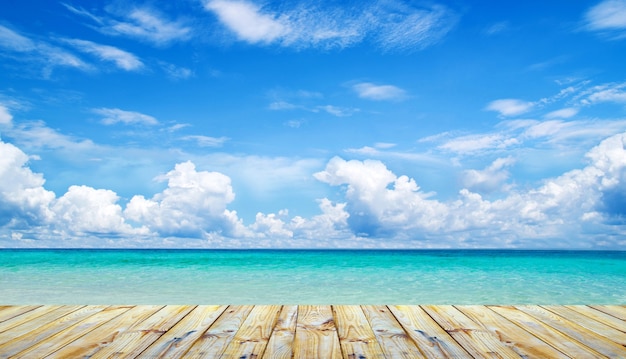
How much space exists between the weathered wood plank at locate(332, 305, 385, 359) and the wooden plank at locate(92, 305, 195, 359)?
869 mm

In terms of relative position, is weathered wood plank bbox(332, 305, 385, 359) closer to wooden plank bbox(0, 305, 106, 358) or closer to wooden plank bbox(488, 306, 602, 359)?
wooden plank bbox(488, 306, 602, 359)

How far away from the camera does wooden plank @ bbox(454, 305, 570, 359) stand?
1.83 meters

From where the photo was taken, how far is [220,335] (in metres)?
2.09

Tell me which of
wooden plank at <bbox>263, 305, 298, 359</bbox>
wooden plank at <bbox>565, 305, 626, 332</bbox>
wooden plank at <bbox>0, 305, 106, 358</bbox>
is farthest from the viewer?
wooden plank at <bbox>565, 305, 626, 332</bbox>

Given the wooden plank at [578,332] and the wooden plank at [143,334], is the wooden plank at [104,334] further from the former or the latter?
the wooden plank at [578,332]

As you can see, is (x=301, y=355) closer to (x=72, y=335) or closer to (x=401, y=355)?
(x=401, y=355)

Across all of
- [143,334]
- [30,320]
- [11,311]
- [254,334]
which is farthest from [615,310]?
[11,311]

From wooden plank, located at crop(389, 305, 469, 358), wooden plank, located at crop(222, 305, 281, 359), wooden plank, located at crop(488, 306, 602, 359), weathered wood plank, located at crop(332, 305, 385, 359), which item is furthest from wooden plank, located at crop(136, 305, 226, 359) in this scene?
wooden plank, located at crop(488, 306, 602, 359)

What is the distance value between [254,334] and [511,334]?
1250 millimetres

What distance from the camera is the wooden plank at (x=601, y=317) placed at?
7.71 feet

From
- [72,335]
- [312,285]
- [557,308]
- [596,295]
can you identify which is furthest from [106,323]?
[596,295]

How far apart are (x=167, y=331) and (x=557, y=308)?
93.9 inches

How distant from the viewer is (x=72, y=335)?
6.87ft

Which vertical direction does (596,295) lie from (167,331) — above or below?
below
